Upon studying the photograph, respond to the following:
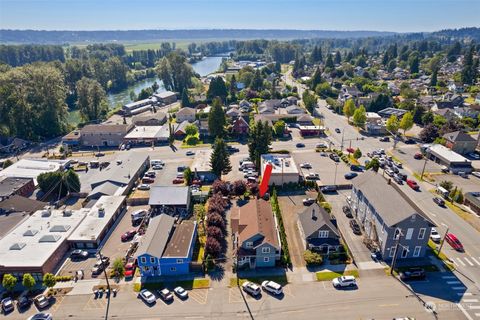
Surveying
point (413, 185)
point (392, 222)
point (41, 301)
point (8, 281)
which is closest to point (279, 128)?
point (413, 185)

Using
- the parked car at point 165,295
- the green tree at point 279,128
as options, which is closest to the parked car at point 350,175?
the green tree at point 279,128

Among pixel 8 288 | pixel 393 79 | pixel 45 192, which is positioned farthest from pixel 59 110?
pixel 393 79

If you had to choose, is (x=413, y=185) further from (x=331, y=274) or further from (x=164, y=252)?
(x=164, y=252)

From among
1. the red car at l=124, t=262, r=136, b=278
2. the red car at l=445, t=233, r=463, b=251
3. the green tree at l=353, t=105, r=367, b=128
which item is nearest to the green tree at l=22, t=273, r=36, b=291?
the red car at l=124, t=262, r=136, b=278

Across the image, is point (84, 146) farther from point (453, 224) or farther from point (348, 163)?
point (453, 224)

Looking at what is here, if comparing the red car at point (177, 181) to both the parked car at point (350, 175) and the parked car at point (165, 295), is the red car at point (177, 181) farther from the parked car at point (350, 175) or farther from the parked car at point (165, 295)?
the parked car at point (350, 175)

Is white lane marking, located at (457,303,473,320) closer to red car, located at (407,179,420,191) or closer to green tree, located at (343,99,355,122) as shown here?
red car, located at (407,179,420,191)
